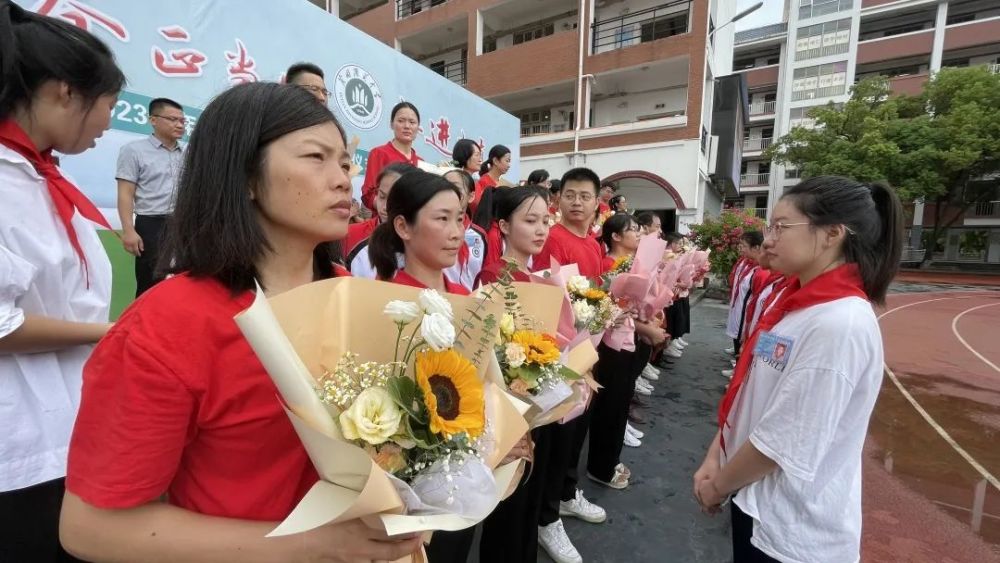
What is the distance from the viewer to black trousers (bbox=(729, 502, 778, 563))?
5.08 feet

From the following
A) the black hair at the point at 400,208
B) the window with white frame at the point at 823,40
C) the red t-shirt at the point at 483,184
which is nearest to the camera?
the black hair at the point at 400,208

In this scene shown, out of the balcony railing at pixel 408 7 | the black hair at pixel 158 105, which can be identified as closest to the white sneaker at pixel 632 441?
the black hair at pixel 158 105

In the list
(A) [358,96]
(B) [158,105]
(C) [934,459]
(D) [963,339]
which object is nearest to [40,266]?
(B) [158,105]

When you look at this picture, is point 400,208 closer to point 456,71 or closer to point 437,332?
point 437,332

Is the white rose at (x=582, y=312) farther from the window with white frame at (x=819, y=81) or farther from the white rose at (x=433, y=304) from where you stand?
the window with white frame at (x=819, y=81)

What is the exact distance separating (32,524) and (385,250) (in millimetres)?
1296

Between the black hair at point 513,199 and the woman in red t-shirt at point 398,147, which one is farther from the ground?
the woman in red t-shirt at point 398,147

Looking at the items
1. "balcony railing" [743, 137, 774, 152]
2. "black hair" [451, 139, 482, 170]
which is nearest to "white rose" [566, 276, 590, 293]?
"black hair" [451, 139, 482, 170]

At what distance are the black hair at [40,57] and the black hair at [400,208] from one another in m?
0.99

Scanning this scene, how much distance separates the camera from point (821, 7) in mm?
31109

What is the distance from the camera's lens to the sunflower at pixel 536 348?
4.50ft

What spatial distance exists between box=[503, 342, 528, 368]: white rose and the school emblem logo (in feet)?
16.0

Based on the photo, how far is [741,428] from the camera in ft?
5.54

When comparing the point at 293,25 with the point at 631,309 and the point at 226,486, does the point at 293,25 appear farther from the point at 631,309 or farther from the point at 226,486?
the point at 226,486
